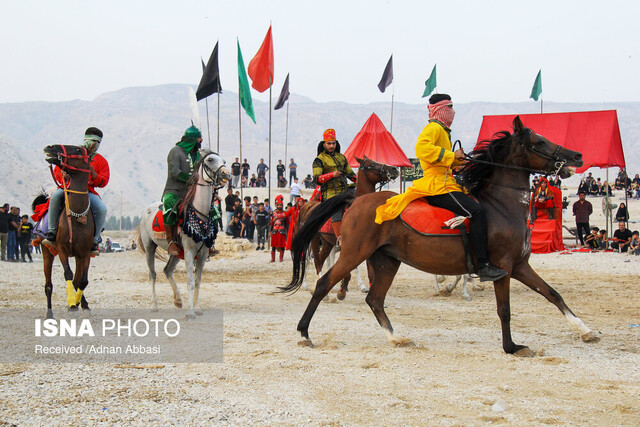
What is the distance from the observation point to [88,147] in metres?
9.28

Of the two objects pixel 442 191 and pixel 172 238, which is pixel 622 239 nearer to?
pixel 442 191

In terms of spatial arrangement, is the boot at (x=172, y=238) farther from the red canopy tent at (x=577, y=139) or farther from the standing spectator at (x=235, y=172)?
the standing spectator at (x=235, y=172)

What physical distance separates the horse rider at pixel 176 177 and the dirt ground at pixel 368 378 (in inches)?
61.5

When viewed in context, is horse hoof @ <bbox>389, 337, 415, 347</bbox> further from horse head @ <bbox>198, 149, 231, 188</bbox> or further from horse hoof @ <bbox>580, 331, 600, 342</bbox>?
horse head @ <bbox>198, 149, 231, 188</bbox>

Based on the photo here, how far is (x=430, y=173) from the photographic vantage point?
730 cm

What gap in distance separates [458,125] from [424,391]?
531ft

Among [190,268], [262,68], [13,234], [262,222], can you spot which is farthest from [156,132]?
[190,268]

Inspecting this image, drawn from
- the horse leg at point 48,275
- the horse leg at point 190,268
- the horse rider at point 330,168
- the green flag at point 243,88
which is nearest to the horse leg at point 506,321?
the horse rider at point 330,168

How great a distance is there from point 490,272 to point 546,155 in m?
1.50

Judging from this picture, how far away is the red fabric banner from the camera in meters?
20.3

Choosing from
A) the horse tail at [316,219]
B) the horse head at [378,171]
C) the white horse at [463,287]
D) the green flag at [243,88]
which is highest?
the green flag at [243,88]

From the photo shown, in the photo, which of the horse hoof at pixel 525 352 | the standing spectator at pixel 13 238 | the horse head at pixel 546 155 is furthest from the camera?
the standing spectator at pixel 13 238

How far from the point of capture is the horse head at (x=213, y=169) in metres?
9.25

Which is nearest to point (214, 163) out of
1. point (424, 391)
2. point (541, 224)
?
point (424, 391)
